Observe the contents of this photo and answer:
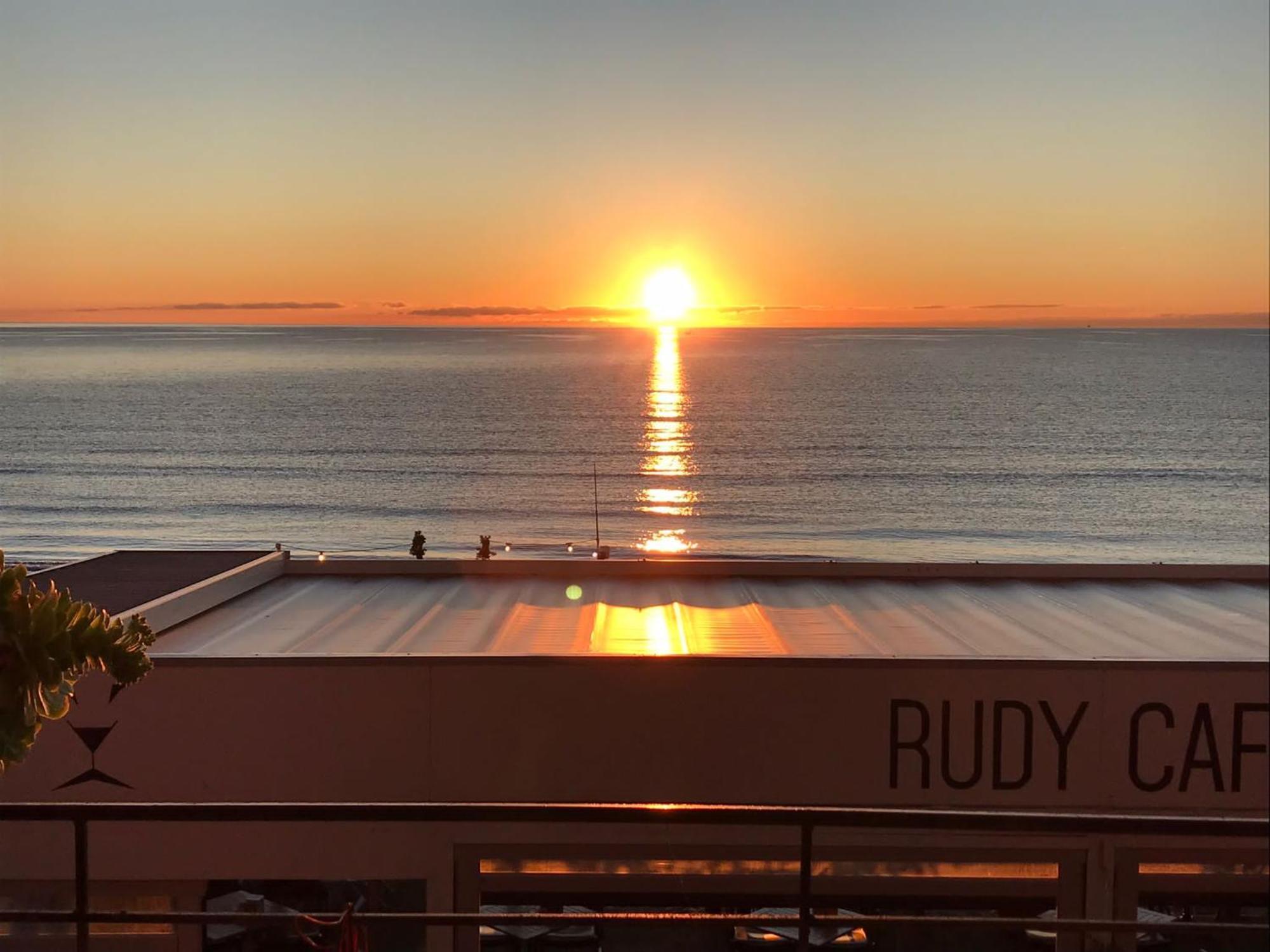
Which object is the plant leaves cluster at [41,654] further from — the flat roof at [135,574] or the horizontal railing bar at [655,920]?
the flat roof at [135,574]

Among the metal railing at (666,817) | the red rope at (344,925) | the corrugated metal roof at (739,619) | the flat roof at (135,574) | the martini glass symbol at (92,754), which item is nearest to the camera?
the metal railing at (666,817)

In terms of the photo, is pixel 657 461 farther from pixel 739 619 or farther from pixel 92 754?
pixel 92 754

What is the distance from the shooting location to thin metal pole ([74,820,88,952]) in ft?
7.07

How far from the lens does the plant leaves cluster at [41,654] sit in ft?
5.74

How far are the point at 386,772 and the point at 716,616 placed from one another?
3.44m

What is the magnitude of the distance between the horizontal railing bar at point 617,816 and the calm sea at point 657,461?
1775 inches

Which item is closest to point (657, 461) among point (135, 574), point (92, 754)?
point (135, 574)

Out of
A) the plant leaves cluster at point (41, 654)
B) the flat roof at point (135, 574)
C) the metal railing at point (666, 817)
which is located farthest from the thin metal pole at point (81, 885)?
the flat roof at point (135, 574)

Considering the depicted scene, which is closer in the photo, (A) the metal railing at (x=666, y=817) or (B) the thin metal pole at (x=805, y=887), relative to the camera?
(A) the metal railing at (x=666, y=817)

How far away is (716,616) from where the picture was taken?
370 inches

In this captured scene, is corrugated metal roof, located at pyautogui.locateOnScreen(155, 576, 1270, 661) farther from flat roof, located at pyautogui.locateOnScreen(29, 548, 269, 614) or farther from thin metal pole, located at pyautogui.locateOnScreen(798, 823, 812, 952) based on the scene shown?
thin metal pole, located at pyautogui.locateOnScreen(798, 823, 812, 952)

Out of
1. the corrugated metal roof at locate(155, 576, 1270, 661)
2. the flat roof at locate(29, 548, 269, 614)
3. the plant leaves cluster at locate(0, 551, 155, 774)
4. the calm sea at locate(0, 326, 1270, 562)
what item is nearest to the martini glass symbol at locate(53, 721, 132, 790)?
the corrugated metal roof at locate(155, 576, 1270, 661)

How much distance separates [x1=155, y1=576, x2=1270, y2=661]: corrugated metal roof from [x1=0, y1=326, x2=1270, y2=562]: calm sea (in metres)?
36.5

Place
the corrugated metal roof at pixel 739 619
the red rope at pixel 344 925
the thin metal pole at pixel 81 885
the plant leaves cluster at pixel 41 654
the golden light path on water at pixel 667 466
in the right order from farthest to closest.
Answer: the golden light path on water at pixel 667 466
the corrugated metal roof at pixel 739 619
the red rope at pixel 344 925
the thin metal pole at pixel 81 885
the plant leaves cluster at pixel 41 654
